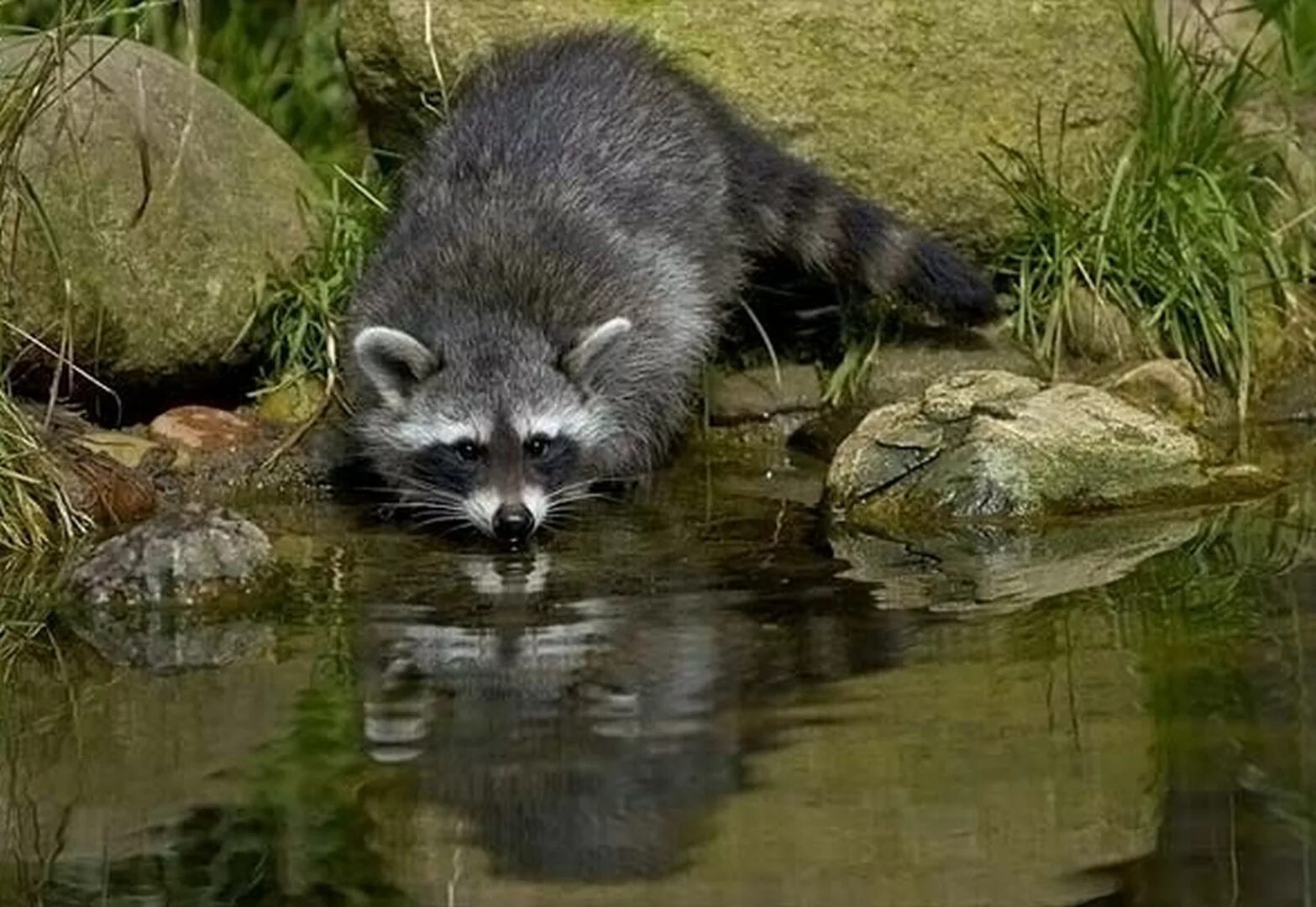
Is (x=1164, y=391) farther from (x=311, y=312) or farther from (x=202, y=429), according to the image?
(x=202, y=429)

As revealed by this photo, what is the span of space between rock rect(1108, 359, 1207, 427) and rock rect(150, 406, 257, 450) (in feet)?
7.27

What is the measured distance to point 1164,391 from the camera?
712 centimetres

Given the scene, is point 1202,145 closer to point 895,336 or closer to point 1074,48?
point 1074,48

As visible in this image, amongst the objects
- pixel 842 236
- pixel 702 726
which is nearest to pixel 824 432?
pixel 842 236

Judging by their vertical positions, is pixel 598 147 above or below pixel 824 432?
above

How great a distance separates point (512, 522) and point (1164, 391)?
1813mm

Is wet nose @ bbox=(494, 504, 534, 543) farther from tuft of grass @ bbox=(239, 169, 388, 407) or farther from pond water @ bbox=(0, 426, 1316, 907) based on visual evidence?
tuft of grass @ bbox=(239, 169, 388, 407)

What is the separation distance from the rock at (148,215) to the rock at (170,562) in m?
0.97

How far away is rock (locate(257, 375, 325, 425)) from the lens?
727cm

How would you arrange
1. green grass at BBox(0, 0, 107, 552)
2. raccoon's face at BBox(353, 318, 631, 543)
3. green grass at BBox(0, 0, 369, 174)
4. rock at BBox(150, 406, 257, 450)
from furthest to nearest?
green grass at BBox(0, 0, 369, 174), rock at BBox(150, 406, 257, 450), raccoon's face at BBox(353, 318, 631, 543), green grass at BBox(0, 0, 107, 552)

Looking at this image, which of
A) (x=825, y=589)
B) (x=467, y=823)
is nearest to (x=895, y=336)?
(x=825, y=589)

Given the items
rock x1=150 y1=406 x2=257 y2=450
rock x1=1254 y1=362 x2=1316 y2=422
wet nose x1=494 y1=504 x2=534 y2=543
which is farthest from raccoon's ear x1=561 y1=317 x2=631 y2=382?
rock x1=1254 y1=362 x2=1316 y2=422

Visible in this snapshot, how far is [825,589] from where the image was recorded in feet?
18.7

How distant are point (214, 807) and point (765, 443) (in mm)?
3373
